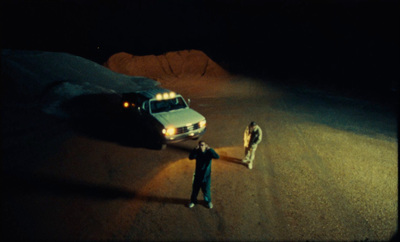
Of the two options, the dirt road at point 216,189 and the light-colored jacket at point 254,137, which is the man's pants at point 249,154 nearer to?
the light-colored jacket at point 254,137

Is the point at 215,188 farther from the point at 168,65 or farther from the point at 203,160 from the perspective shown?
the point at 168,65

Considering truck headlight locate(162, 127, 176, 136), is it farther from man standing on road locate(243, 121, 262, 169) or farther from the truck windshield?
man standing on road locate(243, 121, 262, 169)

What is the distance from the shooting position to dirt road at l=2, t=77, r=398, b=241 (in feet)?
15.0

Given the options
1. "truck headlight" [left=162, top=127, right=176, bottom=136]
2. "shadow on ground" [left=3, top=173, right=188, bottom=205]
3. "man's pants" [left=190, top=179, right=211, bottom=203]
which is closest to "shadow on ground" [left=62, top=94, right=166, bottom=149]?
"truck headlight" [left=162, top=127, right=176, bottom=136]

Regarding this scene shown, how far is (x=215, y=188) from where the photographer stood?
5.82 m

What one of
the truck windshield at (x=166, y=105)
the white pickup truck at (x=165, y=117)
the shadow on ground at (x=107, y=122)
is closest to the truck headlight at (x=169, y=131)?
the white pickup truck at (x=165, y=117)

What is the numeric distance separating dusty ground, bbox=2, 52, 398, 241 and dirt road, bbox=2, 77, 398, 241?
26 mm

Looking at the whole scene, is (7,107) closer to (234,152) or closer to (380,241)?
(234,152)

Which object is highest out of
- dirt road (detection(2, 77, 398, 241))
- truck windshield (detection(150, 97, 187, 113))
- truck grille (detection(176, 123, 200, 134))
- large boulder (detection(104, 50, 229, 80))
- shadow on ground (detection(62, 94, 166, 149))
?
large boulder (detection(104, 50, 229, 80))

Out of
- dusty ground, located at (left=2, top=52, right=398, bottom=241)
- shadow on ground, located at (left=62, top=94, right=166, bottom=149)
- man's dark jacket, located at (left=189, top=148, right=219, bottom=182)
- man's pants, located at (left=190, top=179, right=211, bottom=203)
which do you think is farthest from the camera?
shadow on ground, located at (left=62, top=94, right=166, bottom=149)

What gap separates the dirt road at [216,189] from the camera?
15.0 ft

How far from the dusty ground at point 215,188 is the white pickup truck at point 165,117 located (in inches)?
27.5

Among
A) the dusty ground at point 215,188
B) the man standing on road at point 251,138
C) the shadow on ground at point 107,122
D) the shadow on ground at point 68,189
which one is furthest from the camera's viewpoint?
the shadow on ground at point 107,122

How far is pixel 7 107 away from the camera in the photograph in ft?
35.1
